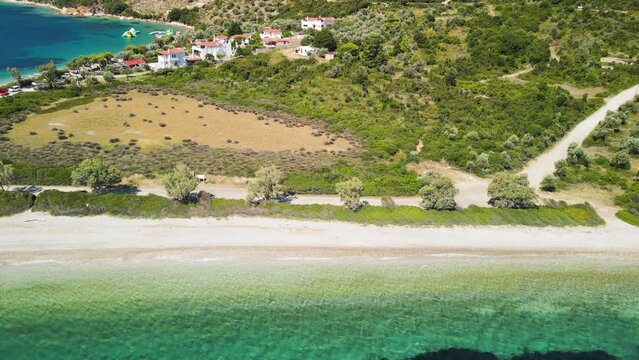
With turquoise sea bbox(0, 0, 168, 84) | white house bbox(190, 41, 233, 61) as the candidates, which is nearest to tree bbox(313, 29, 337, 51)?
white house bbox(190, 41, 233, 61)

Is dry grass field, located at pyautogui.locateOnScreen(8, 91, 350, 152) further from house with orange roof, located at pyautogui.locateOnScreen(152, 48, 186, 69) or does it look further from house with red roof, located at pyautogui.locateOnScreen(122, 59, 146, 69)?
house with red roof, located at pyautogui.locateOnScreen(122, 59, 146, 69)

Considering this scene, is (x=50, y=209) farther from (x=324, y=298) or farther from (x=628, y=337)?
(x=628, y=337)

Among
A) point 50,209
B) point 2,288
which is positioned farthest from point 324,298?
point 50,209

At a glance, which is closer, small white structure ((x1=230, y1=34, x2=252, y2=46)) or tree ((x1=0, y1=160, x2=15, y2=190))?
tree ((x1=0, y1=160, x2=15, y2=190))

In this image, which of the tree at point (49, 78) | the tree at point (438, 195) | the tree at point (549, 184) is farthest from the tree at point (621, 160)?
the tree at point (49, 78)

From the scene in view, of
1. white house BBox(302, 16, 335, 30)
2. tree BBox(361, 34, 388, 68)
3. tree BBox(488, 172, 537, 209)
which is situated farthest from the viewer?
white house BBox(302, 16, 335, 30)

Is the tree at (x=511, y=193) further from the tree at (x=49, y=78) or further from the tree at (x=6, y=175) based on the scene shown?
the tree at (x=49, y=78)

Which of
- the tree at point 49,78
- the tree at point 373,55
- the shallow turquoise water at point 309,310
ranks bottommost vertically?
the shallow turquoise water at point 309,310

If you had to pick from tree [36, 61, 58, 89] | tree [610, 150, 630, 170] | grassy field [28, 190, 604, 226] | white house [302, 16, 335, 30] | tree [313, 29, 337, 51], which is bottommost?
grassy field [28, 190, 604, 226]
